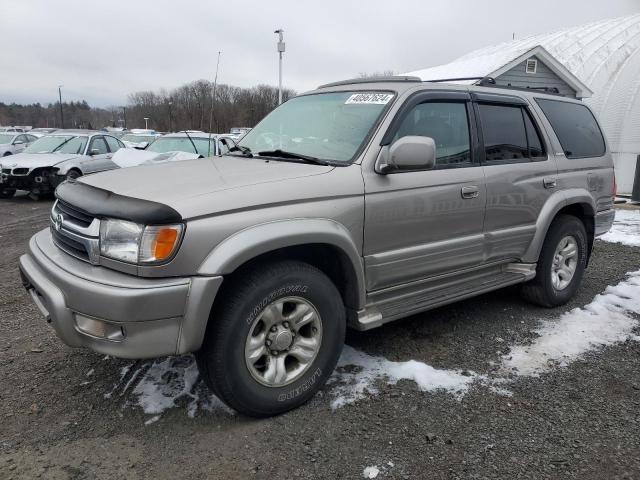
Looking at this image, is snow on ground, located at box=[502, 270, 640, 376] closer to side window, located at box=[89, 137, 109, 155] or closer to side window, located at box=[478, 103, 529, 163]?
side window, located at box=[478, 103, 529, 163]

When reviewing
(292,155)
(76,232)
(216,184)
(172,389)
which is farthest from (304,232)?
(172,389)

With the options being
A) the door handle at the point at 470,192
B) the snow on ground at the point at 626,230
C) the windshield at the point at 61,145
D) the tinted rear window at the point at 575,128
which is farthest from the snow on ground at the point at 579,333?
the windshield at the point at 61,145

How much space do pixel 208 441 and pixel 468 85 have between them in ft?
10.6

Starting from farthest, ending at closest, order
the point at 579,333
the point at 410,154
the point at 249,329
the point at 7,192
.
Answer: the point at 7,192
the point at 579,333
the point at 410,154
the point at 249,329

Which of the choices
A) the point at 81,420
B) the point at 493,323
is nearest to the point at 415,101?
the point at 493,323

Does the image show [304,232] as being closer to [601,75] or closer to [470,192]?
[470,192]

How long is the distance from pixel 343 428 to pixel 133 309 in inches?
52.9

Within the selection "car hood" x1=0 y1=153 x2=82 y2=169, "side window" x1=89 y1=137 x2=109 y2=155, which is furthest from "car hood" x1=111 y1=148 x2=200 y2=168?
"side window" x1=89 y1=137 x2=109 y2=155

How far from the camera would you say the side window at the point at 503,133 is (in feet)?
12.8

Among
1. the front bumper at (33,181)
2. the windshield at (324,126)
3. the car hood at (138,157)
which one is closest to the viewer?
the windshield at (324,126)

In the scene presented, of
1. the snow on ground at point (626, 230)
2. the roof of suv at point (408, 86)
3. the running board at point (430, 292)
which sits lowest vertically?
the snow on ground at point (626, 230)

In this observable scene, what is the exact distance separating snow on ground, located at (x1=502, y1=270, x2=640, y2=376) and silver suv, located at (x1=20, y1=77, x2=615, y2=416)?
55 centimetres

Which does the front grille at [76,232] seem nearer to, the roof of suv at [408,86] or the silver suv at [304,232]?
the silver suv at [304,232]

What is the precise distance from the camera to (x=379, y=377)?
333 cm
